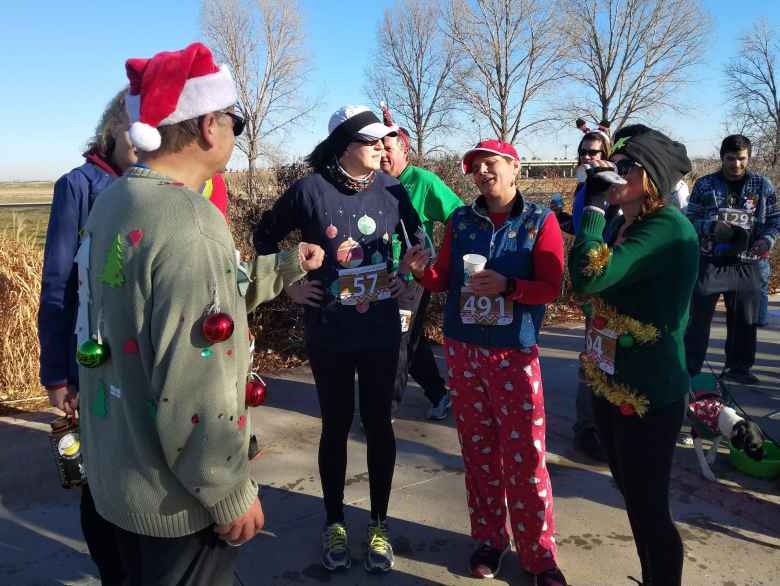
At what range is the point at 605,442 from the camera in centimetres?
238

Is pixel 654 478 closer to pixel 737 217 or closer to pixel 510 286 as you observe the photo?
pixel 510 286

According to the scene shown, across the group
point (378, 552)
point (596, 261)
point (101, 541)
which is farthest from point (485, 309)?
point (101, 541)

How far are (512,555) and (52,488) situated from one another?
2581 millimetres

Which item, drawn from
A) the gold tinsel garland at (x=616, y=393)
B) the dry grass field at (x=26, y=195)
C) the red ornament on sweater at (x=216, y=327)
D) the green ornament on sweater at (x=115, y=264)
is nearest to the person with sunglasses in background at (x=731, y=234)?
the gold tinsel garland at (x=616, y=393)

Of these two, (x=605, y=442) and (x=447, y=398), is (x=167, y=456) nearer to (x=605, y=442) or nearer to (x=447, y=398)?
(x=605, y=442)

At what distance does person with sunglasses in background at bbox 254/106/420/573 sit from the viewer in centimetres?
267

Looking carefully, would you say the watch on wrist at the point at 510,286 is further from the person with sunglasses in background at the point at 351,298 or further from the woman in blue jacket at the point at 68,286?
the woman in blue jacket at the point at 68,286

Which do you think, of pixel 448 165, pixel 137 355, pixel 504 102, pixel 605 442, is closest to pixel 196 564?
pixel 137 355

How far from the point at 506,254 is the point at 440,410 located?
7.47 feet

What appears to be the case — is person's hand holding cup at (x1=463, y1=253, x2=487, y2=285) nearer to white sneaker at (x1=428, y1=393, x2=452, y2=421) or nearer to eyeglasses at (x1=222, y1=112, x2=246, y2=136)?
eyeglasses at (x1=222, y1=112, x2=246, y2=136)

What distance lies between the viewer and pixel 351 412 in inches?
109

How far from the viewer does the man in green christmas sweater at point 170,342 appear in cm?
131

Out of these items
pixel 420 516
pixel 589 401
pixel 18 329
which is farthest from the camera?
pixel 18 329

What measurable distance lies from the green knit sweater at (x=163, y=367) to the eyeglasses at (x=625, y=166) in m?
1.42
